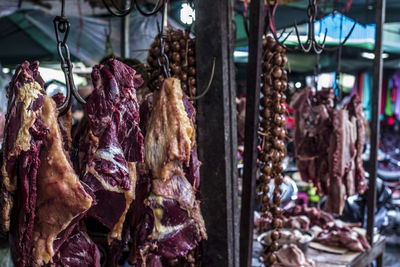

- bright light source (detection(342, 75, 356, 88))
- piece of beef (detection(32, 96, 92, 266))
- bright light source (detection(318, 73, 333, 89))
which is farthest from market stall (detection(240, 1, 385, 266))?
bright light source (detection(342, 75, 356, 88))

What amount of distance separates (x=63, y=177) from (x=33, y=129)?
19cm

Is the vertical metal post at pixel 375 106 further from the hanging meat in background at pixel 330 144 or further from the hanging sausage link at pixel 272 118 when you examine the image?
the hanging sausage link at pixel 272 118

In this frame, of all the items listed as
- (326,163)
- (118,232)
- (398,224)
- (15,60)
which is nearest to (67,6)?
(15,60)

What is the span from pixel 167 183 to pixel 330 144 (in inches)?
93.5

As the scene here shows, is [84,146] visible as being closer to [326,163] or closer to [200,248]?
[200,248]

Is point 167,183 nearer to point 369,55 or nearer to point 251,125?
point 251,125

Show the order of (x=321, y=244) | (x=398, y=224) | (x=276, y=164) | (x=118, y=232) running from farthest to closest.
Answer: (x=398, y=224) < (x=321, y=244) < (x=276, y=164) < (x=118, y=232)

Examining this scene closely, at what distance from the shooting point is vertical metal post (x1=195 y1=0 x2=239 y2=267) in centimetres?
225

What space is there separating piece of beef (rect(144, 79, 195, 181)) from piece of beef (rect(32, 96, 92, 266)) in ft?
1.41

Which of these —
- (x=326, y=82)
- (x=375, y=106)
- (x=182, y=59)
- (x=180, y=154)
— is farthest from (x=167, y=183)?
(x=326, y=82)

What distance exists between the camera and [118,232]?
5.76ft

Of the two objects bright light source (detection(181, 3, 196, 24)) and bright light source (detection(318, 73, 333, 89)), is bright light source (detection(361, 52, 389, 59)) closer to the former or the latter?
bright light source (detection(318, 73, 333, 89))

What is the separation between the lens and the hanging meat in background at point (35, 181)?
1.44m

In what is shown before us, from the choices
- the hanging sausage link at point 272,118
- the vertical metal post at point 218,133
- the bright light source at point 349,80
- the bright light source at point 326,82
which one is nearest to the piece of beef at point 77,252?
the vertical metal post at point 218,133
